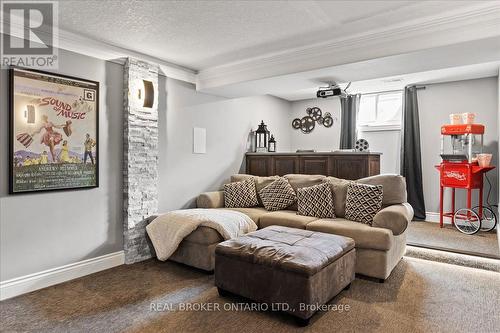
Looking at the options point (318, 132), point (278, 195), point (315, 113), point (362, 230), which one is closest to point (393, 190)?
point (362, 230)

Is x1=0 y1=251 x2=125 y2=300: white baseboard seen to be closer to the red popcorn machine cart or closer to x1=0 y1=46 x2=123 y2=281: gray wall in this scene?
x1=0 y1=46 x2=123 y2=281: gray wall

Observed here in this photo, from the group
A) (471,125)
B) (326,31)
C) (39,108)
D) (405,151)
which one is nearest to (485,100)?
(471,125)

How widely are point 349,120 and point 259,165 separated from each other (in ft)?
7.21

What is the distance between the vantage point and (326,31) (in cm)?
306

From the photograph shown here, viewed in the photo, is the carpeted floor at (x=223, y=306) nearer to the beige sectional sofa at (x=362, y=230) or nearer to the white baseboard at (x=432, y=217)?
the beige sectional sofa at (x=362, y=230)

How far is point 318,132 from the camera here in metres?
6.75

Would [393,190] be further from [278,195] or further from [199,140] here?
[199,140]

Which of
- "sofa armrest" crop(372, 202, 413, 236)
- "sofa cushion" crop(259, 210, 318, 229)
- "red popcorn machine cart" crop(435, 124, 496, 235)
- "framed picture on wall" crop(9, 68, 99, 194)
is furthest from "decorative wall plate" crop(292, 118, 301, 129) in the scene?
"framed picture on wall" crop(9, 68, 99, 194)

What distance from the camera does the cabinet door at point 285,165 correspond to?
5.02 m

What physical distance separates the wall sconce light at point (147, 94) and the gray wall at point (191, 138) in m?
0.27

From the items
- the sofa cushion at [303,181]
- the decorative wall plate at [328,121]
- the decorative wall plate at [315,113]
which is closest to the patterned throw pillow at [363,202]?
the sofa cushion at [303,181]

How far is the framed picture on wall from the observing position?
2.80 metres

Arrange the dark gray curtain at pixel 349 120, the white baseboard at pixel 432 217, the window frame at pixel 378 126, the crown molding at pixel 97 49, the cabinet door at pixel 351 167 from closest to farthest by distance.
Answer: the crown molding at pixel 97 49 → the cabinet door at pixel 351 167 → the white baseboard at pixel 432 217 → the window frame at pixel 378 126 → the dark gray curtain at pixel 349 120

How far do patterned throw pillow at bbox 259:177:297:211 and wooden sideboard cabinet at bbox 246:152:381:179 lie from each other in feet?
2.16
